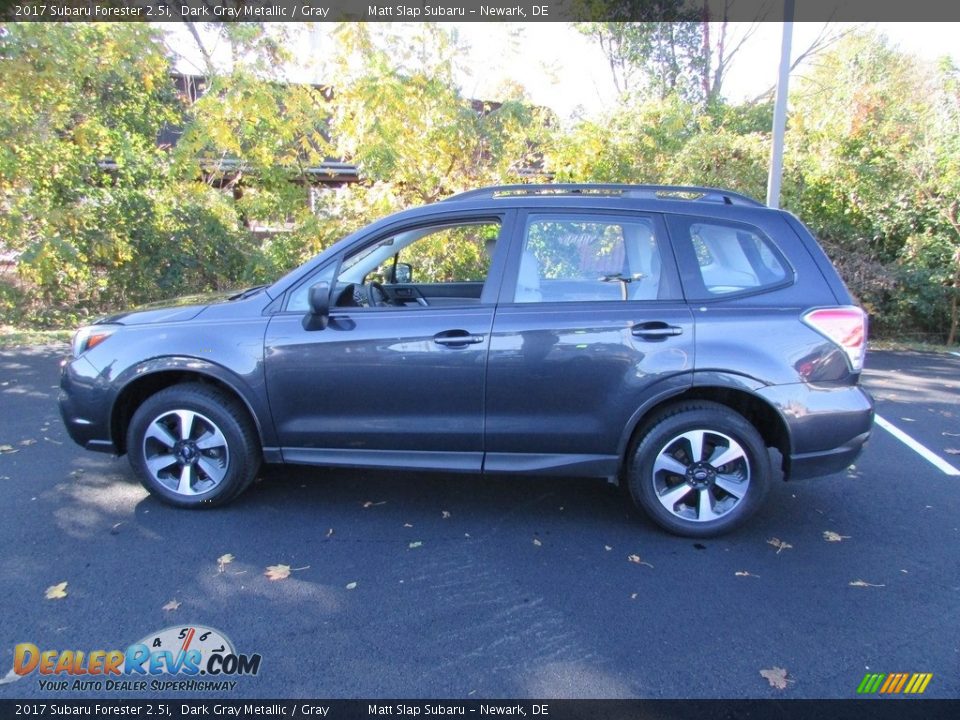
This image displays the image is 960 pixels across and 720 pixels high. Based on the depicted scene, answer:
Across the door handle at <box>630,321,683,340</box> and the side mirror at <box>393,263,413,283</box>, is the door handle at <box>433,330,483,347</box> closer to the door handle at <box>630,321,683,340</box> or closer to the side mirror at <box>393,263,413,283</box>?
the door handle at <box>630,321,683,340</box>

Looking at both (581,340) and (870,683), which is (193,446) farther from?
(870,683)

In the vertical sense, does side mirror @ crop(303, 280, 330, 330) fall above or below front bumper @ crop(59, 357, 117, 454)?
above

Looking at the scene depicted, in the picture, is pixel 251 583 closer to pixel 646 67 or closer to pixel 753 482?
pixel 753 482

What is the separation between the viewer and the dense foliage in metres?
8.59

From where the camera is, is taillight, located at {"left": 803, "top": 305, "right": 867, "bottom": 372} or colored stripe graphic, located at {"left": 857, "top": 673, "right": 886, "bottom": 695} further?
taillight, located at {"left": 803, "top": 305, "right": 867, "bottom": 372}

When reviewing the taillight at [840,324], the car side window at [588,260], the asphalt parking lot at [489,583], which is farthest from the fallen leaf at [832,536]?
the car side window at [588,260]

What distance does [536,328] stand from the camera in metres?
3.54

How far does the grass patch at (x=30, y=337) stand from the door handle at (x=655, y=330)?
334 inches

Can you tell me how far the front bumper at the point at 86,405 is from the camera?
3.84 m

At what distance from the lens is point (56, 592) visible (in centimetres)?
305

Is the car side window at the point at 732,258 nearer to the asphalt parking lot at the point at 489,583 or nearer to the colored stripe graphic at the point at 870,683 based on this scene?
the asphalt parking lot at the point at 489,583

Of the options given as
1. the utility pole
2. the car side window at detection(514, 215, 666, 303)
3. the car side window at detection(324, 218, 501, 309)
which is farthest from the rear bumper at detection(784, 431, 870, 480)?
the utility pole

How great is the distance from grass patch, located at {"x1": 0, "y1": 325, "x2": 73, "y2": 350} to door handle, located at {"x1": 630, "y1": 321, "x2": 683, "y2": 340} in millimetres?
8479
